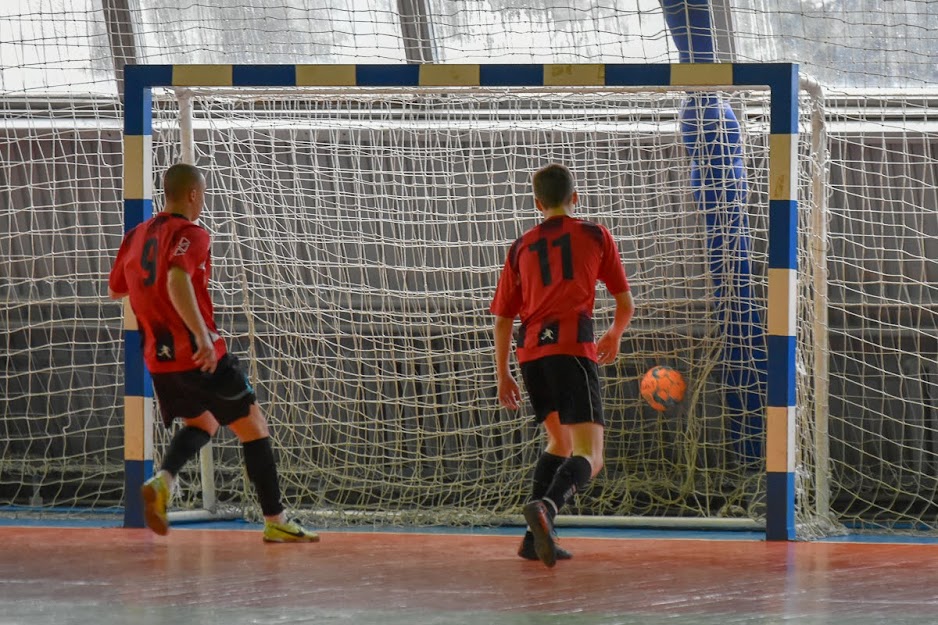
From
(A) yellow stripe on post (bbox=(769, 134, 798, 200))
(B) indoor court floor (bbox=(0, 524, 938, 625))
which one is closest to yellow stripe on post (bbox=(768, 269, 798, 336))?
(A) yellow stripe on post (bbox=(769, 134, 798, 200))

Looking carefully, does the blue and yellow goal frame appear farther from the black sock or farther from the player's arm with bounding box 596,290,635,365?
the black sock

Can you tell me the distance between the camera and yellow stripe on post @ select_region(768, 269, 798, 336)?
4.76m

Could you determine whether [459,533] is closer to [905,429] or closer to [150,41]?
[905,429]

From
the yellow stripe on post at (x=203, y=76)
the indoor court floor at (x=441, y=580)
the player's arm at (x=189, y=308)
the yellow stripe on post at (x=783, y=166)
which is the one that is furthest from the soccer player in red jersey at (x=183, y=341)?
the yellow stripe on post at (x=783, y=166)

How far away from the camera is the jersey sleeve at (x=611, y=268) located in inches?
171

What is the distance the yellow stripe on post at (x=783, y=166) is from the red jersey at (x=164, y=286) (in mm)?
2285

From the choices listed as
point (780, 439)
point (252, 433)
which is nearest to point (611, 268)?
point (780, 439)

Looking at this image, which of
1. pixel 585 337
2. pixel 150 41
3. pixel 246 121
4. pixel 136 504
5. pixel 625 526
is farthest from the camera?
pixel 150 41

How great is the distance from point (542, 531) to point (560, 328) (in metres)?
0.76

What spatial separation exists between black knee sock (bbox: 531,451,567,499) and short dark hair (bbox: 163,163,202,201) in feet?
5.66

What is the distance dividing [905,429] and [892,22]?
2.21 metres

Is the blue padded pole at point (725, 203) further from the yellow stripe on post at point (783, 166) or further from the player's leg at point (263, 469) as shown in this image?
the player's leg at point (263, 469)

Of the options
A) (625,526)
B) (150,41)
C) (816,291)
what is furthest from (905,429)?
(150,41)

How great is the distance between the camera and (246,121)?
20.4ft
